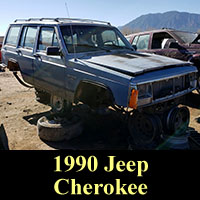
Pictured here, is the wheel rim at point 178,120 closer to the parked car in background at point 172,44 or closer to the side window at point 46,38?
the parked car in background at point 172,44

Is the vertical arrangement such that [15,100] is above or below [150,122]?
below

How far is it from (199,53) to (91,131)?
3.58 meters

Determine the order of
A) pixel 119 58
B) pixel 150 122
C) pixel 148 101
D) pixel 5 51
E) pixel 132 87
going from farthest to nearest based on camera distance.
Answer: pixel 5 51
pixel 119 58
pixel 150 122
pixel 148 101
pixel 132 87

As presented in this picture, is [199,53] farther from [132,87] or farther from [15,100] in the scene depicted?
[15,100]

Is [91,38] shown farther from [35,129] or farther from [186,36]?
[186,36]

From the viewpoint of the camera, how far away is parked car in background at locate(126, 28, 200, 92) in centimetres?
589

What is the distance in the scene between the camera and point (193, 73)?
13.5ft

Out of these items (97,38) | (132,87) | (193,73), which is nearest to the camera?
(132,87)

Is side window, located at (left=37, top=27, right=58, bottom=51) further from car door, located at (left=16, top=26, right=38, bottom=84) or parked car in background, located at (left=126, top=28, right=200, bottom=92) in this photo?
parked car in background, located at (left=126, top=28, right=200, bottom=92)

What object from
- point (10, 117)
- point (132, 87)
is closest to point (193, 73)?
point (132, 87)

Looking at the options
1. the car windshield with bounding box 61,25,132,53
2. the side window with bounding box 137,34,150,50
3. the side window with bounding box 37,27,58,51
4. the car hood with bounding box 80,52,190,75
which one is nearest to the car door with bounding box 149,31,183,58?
the side window with bounding box 137,34,150,50

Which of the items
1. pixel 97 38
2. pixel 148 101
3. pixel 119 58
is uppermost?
pixel 97 38

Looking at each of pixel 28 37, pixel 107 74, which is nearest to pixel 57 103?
pixel 28 37

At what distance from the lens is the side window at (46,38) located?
170 inches
